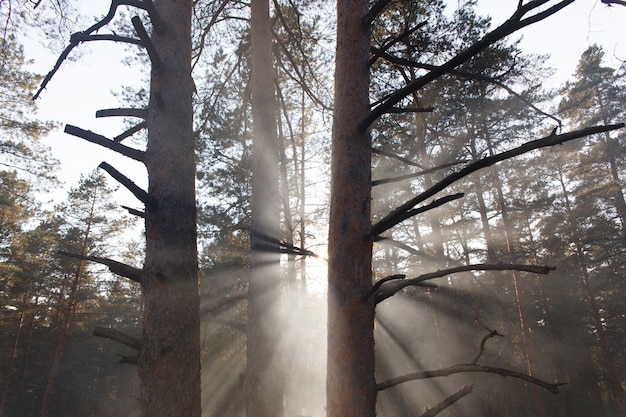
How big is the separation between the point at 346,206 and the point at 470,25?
22.0 ft

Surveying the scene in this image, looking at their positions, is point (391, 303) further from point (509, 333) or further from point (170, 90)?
point (170, 90)

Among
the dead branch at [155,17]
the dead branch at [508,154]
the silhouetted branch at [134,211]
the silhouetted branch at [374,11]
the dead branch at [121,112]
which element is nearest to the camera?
the dead branch at [508,154]

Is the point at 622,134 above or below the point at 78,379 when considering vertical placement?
above

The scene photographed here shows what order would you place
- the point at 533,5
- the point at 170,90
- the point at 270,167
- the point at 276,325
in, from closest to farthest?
the point at 533,5 → the point at 170,90 → the point at 276,325 → the point at 270,167

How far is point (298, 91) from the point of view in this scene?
43.5 ft

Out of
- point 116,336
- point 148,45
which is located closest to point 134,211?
point 116,336

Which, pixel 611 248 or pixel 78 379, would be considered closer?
pixel 611 248

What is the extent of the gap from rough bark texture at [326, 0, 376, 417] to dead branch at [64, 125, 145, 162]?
4.77ft

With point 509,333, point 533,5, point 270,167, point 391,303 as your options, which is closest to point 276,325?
point 270,167

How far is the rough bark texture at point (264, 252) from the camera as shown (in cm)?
464

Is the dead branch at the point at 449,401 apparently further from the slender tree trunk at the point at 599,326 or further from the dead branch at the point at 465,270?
the slender tree trunk at the point at 599,326

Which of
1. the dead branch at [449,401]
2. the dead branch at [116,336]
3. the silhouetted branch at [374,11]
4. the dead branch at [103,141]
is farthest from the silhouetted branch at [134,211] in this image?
the dead branch at [449,401]

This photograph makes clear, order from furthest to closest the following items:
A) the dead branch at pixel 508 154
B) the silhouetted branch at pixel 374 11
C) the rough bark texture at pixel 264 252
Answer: the rough bark texture at pixel 264 252 → the silhouetted branch at pixel 374 11 → the dead branch at pixel 508 154

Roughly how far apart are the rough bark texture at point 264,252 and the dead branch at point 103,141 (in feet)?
7.57
